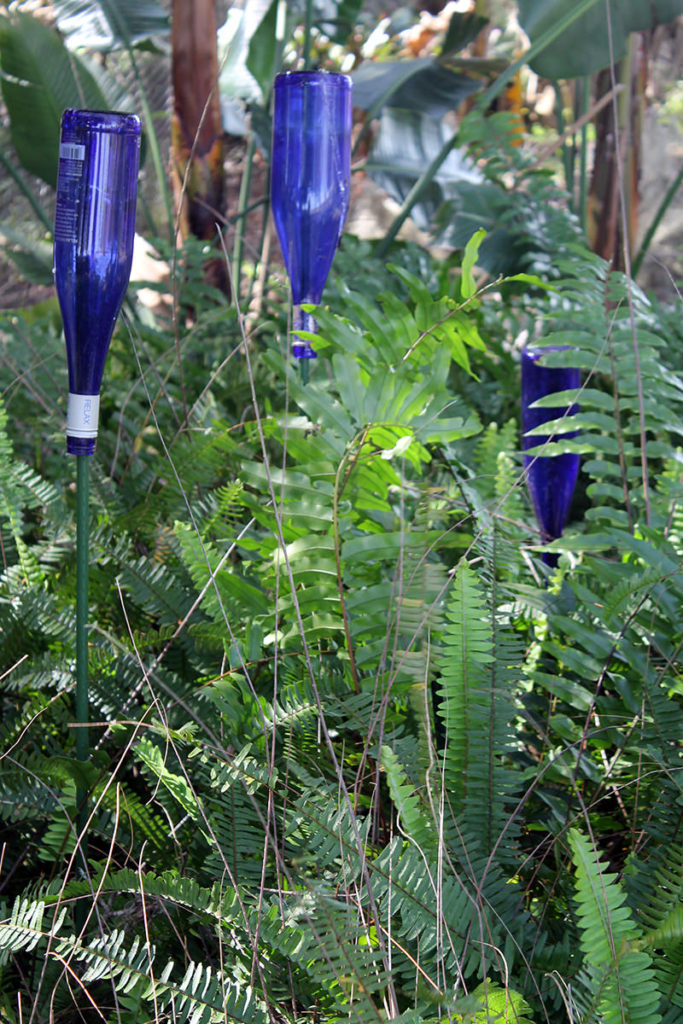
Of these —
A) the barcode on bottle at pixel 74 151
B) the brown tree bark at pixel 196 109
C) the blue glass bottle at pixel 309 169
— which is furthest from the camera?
the brown tree bark at pixel 196 109

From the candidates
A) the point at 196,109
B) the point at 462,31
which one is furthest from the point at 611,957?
the point at 462,31

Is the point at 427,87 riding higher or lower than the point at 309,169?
higher

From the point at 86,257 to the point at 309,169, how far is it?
1.12 ft

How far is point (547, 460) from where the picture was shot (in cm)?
88

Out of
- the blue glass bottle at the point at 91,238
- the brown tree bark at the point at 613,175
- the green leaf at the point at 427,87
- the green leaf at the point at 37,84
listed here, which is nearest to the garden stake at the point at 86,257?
the blue glass bottle at the point at 91,238

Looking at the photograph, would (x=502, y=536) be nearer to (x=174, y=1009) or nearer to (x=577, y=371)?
(x=577, y=371)

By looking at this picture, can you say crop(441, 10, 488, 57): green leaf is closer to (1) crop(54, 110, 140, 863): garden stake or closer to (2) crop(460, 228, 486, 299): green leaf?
(2) crop(460, 228, 486, 299): green leaf

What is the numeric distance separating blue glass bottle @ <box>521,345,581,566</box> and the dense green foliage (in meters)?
0.03

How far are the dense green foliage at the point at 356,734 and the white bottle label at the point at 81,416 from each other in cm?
9

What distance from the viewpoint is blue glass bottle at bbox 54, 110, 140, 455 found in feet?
1.82

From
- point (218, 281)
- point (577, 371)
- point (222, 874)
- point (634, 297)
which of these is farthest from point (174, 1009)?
point (218, 281)

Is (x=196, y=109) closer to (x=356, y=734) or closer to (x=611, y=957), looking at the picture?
(x=356, y=734)

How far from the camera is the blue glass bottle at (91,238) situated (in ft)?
1.82

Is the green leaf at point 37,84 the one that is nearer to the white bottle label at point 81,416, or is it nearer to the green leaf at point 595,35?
the green leaf at point 595,35
